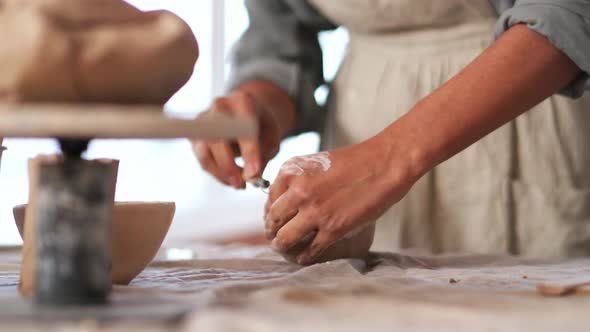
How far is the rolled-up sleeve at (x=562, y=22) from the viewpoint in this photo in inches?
41.9

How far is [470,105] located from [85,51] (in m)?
0.55

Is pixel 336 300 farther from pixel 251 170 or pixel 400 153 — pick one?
pixel 251 170

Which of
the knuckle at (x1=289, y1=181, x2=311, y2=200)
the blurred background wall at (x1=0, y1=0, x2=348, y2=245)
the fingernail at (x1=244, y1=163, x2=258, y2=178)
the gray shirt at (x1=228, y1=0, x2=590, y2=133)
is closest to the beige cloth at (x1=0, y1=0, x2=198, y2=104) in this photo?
the knuckle at (x1=289, y1=181, x2=311, y2=200)

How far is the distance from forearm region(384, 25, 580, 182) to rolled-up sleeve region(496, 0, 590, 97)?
0.10 feet

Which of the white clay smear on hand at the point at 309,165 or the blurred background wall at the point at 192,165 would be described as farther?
the blurred background wall at the point at 192,165

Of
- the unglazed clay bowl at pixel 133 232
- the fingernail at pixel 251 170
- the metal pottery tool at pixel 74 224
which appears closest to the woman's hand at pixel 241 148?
the fingernail at pixel 251 170

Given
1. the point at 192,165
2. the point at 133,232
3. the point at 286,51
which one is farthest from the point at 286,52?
the point at 192,165

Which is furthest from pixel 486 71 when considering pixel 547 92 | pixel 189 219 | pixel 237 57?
pixel 189 219

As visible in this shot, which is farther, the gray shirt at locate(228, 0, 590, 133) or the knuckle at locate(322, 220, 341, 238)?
the gray shirt at locate(228, 0, 590, 133)

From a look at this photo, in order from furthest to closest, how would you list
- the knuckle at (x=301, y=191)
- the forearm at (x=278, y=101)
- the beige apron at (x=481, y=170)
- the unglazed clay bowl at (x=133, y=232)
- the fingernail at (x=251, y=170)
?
the forearm at (x=278, y=101)
the beige apron at (x=481, y=170)
the fingernail at (x=251, y=170)
the knuckle at (x=301, y=191)
the unglazed clay bowl at (x=133, y=232)

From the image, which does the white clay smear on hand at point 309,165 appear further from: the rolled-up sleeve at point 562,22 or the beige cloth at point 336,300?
the rolled-up sleeve at point 562,22

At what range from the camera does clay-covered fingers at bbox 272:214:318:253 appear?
3.25 ft

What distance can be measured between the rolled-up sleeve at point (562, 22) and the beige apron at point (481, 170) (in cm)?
25

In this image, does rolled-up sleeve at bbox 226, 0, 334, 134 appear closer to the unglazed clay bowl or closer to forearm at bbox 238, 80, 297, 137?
forearm at bbox 238, 80, 297, 137
